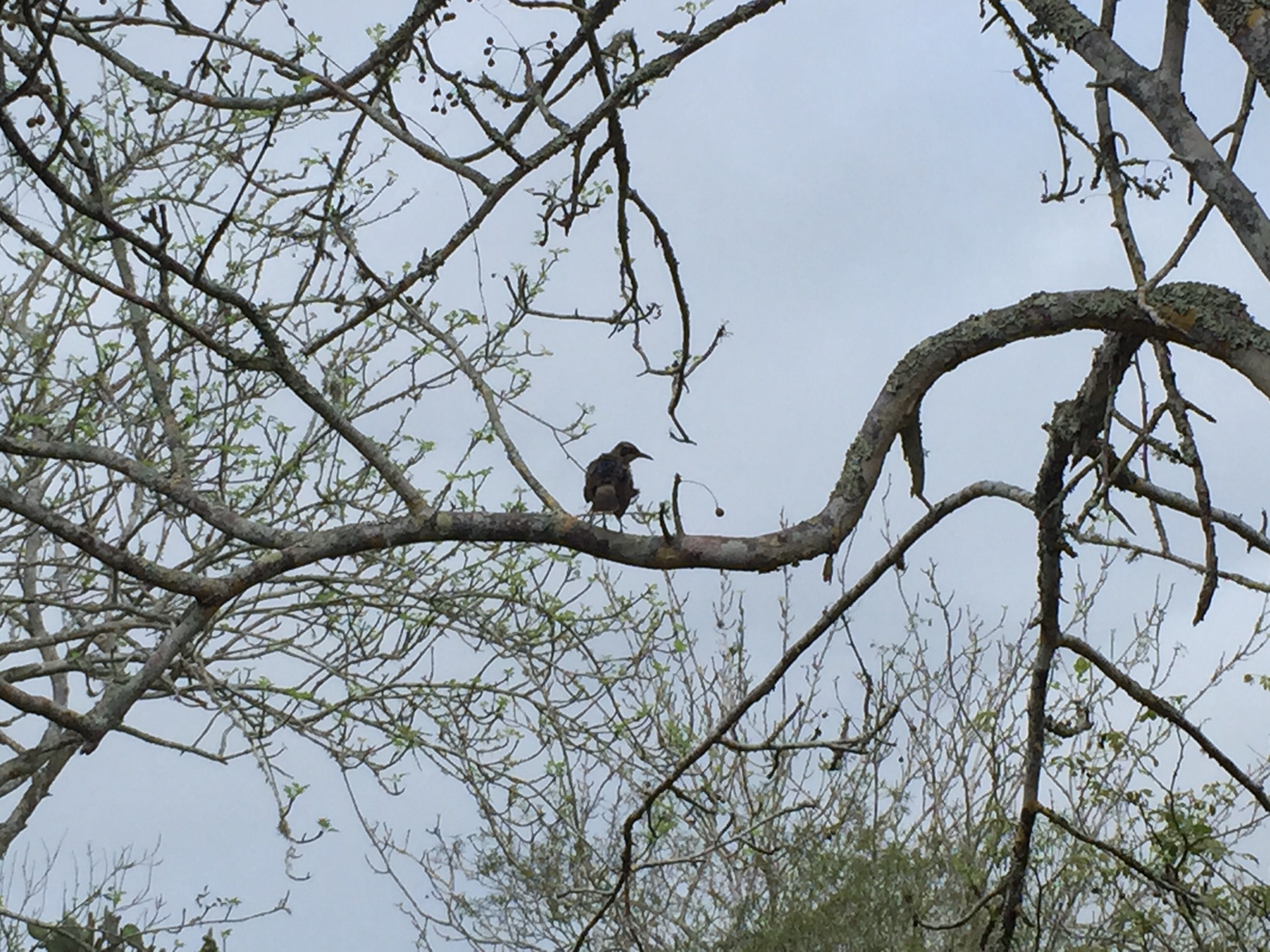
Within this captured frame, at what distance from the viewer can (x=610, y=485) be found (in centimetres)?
369

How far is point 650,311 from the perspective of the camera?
12.5ft

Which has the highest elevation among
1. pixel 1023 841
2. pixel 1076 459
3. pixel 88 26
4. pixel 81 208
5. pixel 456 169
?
pixel 88 26

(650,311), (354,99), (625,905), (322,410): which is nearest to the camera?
(322,410)

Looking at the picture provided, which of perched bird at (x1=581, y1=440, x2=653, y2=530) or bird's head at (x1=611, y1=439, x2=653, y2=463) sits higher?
bird's head at (x1=611, y1=439, x2=653, y2=463)

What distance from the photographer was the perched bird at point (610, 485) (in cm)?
369

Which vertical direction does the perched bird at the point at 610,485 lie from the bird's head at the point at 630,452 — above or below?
below

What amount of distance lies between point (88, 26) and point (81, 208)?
1.67 m

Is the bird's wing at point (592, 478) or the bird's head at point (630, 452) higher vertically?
the bird's head at point (630, 452)

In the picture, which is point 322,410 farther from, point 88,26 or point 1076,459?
point 88,26

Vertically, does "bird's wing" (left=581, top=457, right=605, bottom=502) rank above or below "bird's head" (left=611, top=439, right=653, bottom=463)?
below

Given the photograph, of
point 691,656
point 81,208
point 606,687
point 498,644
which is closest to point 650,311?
point 81,208

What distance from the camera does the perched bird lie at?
3686 millimetres

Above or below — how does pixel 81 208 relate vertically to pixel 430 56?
below

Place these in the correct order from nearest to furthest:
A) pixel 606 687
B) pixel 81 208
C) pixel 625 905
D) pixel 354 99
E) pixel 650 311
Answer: pixel 81 208
pixel 354 99
pixel 625 905
pixel 650 311
pixel 606 687
